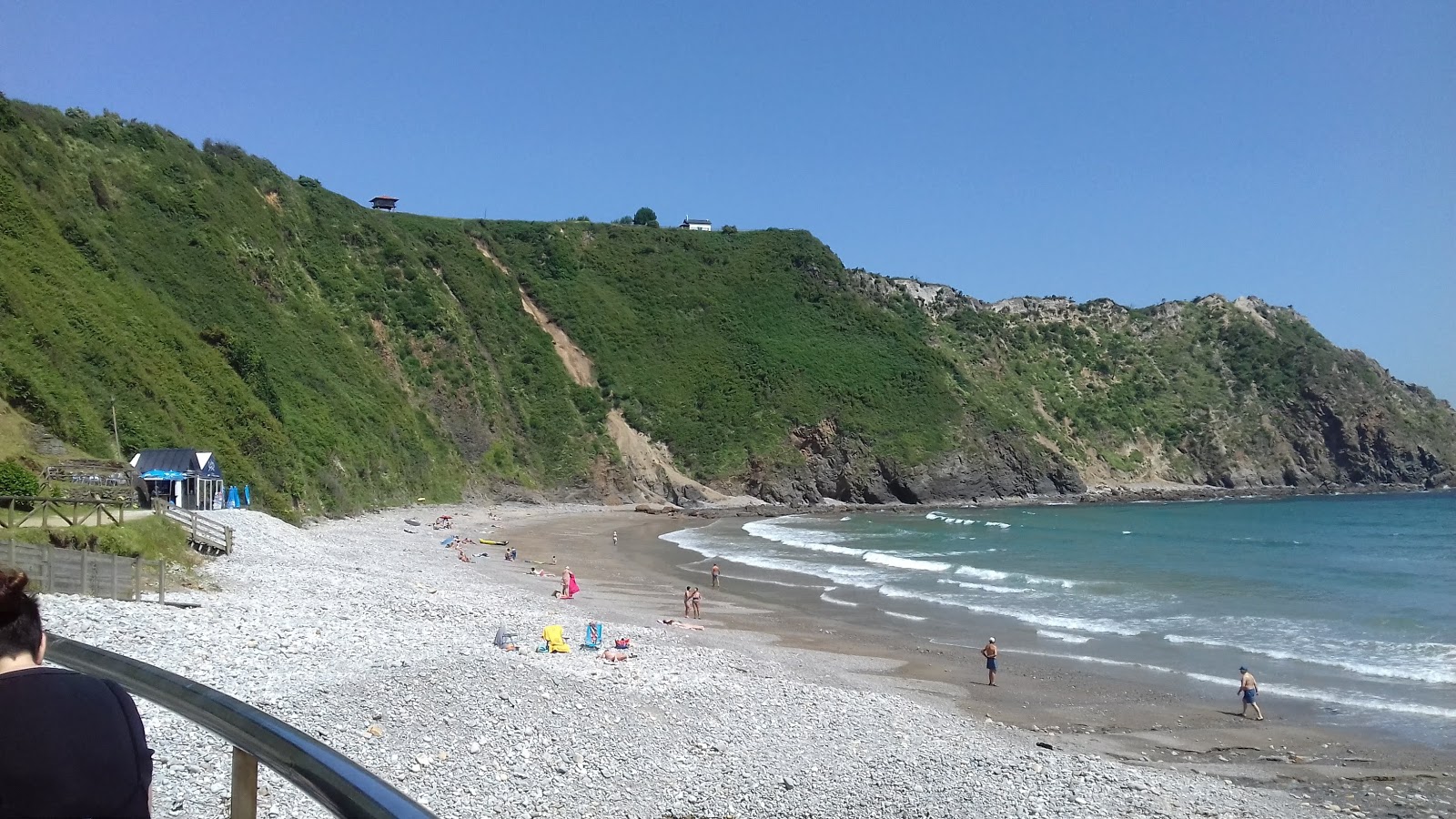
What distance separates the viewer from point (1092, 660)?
814 inches

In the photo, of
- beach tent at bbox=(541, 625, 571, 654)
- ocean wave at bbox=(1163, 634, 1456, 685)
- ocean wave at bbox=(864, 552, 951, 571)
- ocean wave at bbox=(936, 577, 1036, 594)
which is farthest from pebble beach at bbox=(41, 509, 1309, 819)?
ocean wave at bbox=(864, 552, 951, 571)

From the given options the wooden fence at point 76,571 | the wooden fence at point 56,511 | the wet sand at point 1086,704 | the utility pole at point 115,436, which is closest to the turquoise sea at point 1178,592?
the wet sand at point 1086,704

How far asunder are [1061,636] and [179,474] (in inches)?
971

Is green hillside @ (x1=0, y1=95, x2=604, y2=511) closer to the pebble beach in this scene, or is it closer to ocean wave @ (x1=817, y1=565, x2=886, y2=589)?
the pebble beach

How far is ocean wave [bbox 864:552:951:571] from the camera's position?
118 feet

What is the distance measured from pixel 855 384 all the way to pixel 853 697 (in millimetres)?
66191

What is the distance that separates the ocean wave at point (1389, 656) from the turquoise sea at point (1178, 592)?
6cm

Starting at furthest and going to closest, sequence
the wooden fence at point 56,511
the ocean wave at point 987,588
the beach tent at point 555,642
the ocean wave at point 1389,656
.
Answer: the ocean wave at point 987,588 < the ocean wave at point 1389,656 < the beach tent at point 555,642 < the wooden fence at point 56,511

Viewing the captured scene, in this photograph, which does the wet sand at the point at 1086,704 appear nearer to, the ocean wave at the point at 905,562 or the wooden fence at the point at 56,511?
the ocean wave at the point at 905,562

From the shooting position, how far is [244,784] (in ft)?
7.97

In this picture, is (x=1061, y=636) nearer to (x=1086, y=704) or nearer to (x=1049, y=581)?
(x=1086, y=704)

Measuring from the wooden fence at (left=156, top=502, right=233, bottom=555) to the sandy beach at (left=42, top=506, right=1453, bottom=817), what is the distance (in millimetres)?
842

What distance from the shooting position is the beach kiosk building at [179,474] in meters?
27.1

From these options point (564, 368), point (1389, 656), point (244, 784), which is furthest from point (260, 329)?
point (244, 784)
